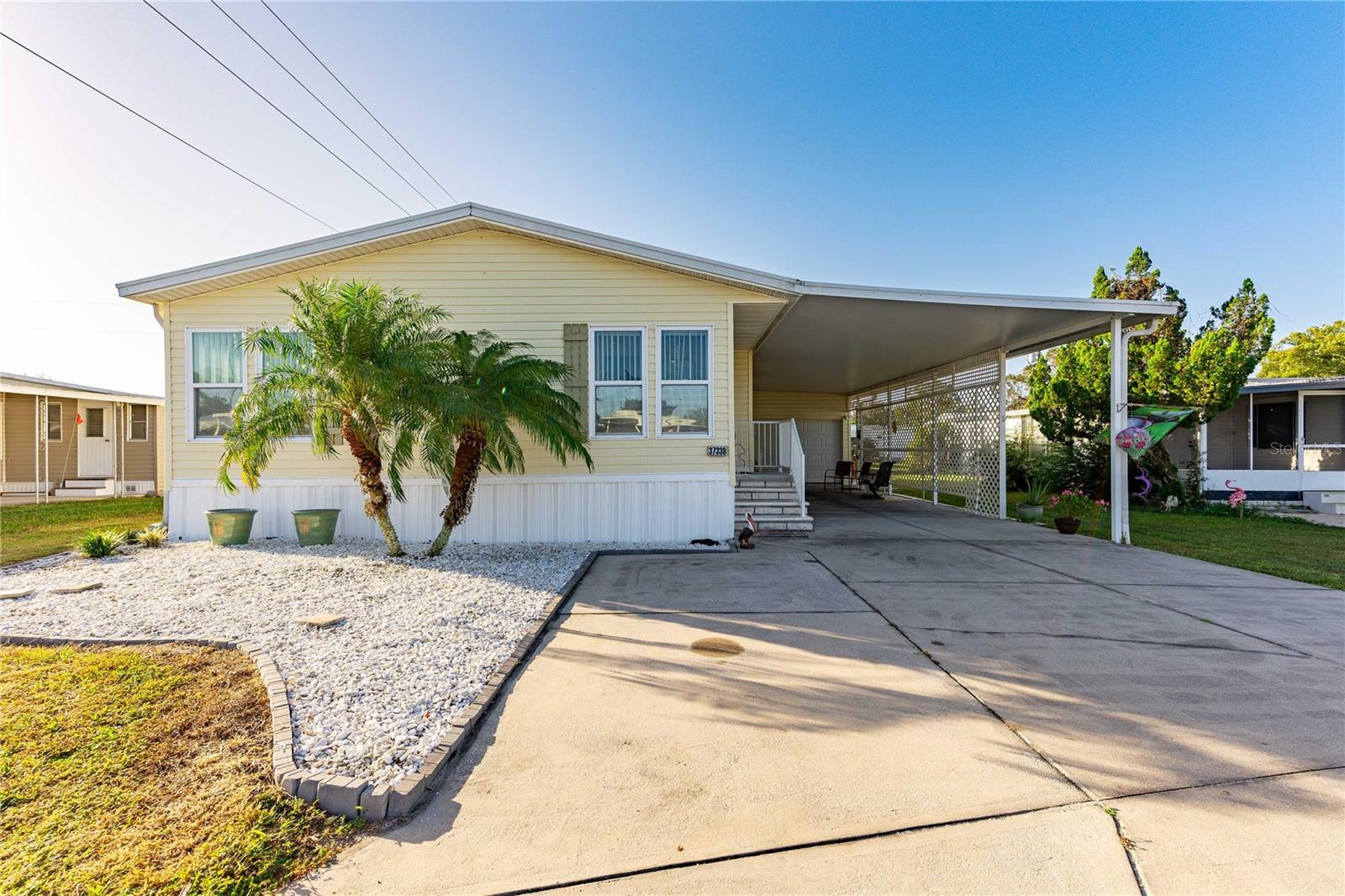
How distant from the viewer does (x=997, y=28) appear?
944cm

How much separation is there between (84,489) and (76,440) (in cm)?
182

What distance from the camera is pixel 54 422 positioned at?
1498cm

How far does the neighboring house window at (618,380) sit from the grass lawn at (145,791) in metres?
5.27

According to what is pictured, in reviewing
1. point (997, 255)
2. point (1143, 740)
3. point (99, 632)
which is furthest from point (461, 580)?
point (997, 255)

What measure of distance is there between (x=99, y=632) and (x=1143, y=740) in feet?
22.0

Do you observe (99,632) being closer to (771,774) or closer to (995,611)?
(771,774)

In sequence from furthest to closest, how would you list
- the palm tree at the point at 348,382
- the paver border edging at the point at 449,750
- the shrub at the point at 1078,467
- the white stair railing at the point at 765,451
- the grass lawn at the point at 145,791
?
the shrub at the point at 1078,467 < the white stair railing at the point at 765,451 < the palm tree at the point at 348,382 < the paver border edging at the point at 449,750 < the grass lawn at the point at 145,791

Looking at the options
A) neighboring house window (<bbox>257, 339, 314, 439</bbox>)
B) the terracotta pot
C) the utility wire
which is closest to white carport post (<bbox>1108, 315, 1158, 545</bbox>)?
the terracotta pot

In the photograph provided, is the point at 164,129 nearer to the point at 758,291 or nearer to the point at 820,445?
the point at 758,291

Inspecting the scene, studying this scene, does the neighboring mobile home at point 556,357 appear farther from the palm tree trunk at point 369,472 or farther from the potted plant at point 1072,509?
the potted plant at point 1072,509

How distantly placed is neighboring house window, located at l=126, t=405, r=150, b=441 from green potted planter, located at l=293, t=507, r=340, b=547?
13298mm

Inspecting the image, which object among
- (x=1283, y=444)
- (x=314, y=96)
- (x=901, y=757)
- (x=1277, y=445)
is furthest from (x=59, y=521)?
(x=1283, y=444)

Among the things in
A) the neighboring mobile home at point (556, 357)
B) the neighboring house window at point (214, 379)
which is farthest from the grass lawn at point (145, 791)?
the neighboring house window at point (214, 379)

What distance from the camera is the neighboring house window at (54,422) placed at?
1488 centimetres
